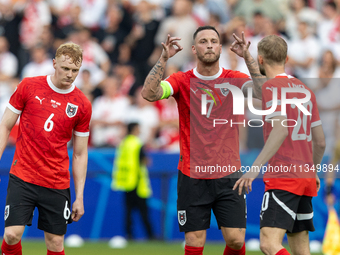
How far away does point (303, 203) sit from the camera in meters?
5.45

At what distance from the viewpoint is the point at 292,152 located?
17.5ft

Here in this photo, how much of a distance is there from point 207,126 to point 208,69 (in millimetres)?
666

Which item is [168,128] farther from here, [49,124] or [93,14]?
[49,124]

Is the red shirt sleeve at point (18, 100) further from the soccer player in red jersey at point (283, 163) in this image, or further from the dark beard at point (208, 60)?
the soccer player in red jersey at point (283, 163)

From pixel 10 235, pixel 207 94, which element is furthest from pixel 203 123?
pixel 10 235

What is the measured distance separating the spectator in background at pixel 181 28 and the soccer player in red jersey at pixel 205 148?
277 inches

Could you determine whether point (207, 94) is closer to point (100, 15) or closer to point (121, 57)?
point (121, 57)

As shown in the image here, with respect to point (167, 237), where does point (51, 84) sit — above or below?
above

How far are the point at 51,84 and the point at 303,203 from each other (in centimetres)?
304

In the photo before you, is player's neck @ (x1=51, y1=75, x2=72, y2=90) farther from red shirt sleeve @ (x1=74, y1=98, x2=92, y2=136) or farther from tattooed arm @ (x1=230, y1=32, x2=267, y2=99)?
tattooed arm @ (x1=230, y1=32, x2=267, y2=99)

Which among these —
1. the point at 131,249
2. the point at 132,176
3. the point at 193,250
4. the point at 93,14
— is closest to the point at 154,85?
the point at 193,250

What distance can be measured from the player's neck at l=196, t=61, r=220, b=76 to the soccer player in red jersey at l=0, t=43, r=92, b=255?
138 centimetres

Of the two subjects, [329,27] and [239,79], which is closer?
[239,79]

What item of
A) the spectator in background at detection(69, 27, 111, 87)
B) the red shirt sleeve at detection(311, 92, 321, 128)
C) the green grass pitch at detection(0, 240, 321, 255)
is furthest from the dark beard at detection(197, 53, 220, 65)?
the spectator in background at detection(69, 27, 111, 87)
